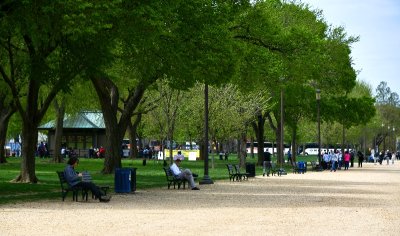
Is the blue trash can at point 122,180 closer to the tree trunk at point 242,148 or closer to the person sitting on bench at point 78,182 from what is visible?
the person sitting on bench at point 78,182

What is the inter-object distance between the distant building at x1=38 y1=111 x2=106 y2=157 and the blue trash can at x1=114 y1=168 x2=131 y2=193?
58337 mm

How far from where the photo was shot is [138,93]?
4312 cm

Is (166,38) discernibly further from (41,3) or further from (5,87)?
(5,87)

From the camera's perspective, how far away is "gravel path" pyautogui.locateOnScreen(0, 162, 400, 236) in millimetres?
16250

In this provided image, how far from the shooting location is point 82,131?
9138 centimetres

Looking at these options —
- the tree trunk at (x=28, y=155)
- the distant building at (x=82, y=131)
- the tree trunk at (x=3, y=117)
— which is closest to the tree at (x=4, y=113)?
the tree trunk at (x=3, y=117)

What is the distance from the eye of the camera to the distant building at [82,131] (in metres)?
88.8

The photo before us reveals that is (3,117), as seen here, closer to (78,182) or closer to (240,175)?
(240,175)

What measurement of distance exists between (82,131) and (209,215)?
7268cm

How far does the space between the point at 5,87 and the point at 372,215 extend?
1234 inches

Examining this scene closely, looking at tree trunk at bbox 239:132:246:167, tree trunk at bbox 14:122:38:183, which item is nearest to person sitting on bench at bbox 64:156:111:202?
tree trunk at bbox 14:122:38:183

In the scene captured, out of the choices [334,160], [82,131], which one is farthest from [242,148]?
[82,131]

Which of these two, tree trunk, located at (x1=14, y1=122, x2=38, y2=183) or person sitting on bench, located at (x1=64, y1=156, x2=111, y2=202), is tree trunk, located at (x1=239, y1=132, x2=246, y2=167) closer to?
tree trunk, located at (x1=14, y1=122, x2=38, y2=183)

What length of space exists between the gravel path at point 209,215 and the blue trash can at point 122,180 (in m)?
0.53
